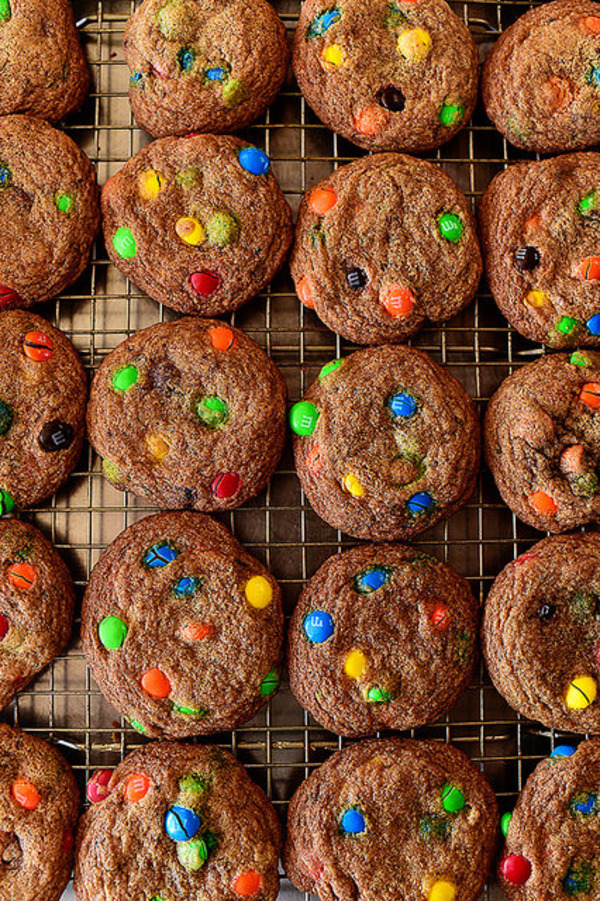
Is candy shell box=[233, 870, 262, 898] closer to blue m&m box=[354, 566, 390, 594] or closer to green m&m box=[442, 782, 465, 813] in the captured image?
green m&m box=[442, 782, 465, 813]

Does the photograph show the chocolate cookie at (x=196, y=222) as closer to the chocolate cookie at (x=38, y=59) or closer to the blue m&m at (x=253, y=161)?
the blue m&m at (x=253, y=161)

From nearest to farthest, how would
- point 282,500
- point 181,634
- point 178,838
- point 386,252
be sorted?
point 178,838 < point 181,634 < point 386,252 < point 282,500

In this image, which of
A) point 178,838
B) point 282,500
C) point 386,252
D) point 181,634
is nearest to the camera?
point 178,838

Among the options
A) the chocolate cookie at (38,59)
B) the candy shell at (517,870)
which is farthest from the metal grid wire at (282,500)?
the candy shell at (517,870)

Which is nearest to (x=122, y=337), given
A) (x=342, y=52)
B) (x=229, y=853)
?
(x=342, y=52)

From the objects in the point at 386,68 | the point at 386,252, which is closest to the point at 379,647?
the point at 386,252

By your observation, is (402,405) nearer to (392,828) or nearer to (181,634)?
(181,634)

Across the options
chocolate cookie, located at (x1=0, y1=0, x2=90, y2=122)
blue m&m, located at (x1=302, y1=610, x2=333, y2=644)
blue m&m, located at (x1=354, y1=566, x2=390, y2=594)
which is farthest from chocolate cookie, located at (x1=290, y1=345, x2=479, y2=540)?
chocolate cookie, located at (x1=0, y1=0, x2=90, y2=122)
